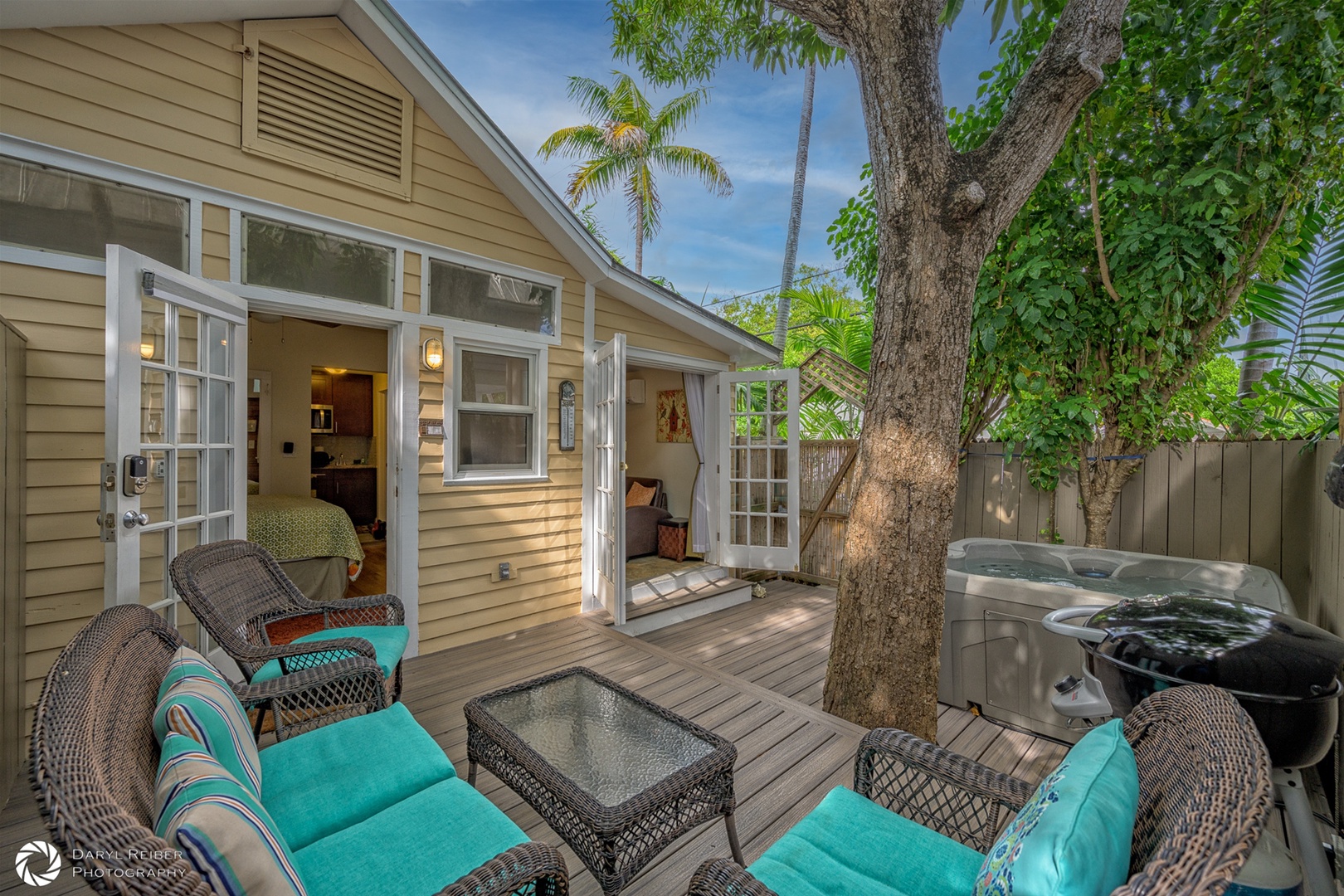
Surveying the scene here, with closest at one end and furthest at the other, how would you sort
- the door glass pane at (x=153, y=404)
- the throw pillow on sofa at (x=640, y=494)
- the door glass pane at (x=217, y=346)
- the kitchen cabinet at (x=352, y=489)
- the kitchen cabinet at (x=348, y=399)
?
the door glass pane at (x=153, y=404) → the door glass pane at (x=217, y=346) → the throw pillow on sofa at (x=640, y=494) → the kitchen cabinet at (x=352, y=489) → the kitchen cabinet at (x=348, y=399)

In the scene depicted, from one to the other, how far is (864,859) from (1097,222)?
4.01m

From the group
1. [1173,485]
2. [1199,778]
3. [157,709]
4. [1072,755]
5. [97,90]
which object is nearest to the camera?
[1199,778]

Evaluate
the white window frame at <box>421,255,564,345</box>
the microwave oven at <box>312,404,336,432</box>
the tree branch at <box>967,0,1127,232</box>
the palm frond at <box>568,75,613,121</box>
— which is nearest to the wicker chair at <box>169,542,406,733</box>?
the white window frame at <box>421,255,564,345</box>

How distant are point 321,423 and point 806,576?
6.72 metres

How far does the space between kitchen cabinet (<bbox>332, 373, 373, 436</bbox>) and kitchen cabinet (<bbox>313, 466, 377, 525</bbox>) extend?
2.00ft

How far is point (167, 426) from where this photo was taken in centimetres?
232

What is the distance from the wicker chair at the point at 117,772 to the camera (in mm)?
641

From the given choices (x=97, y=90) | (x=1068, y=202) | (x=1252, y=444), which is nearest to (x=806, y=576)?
(x=1252, y=444)

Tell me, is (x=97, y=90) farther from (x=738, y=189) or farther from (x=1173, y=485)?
(x=738, y=189)

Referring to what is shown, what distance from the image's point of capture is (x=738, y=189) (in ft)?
100

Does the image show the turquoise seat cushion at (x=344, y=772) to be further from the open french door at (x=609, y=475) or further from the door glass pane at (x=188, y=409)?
the open french door at (x=609, y=475)

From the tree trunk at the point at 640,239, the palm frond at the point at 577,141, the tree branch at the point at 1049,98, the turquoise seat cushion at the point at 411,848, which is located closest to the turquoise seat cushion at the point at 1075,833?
the turquoise seat cushion at the point at 411,848

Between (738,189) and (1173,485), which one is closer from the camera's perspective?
(1173,485)

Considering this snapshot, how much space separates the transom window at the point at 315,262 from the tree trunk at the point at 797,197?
5.44 m
